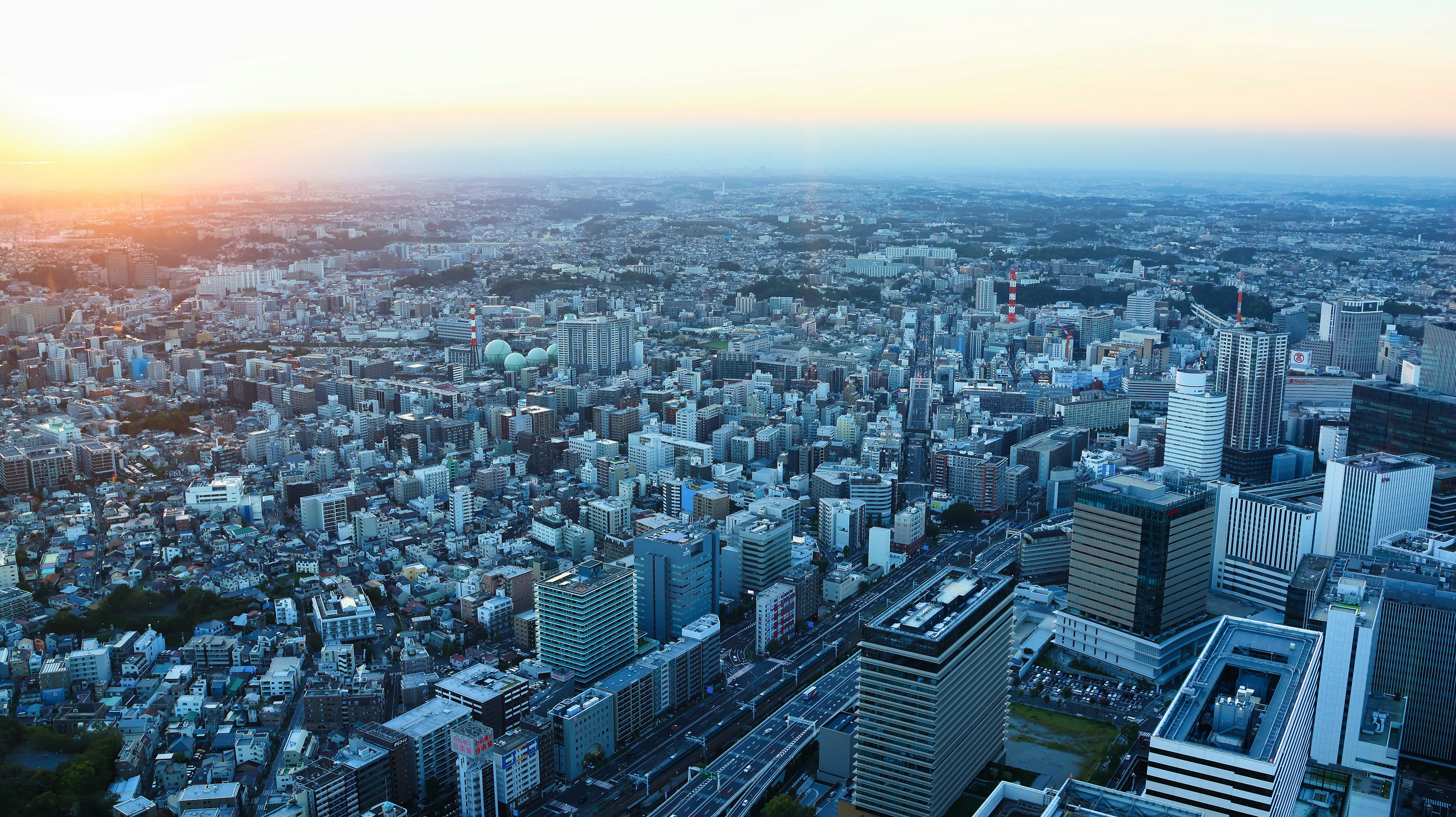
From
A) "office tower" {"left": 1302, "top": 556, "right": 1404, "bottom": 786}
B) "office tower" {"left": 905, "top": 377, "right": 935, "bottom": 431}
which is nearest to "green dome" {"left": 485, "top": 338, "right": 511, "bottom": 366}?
"office tower" {"left": 905, "top": 377, "right": 935, "bottom": 431}

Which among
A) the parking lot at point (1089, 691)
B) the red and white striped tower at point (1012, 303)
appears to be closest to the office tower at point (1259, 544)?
the parking lot at point (1089, 691)

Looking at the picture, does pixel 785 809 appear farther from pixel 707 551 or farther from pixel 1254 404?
pixel 1254 404

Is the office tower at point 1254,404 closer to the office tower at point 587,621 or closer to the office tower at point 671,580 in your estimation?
the office tower at point 671,580

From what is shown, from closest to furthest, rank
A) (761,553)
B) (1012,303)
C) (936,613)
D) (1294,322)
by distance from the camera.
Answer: (936,613) → (761,553) → (1294,322) → (1012,303)

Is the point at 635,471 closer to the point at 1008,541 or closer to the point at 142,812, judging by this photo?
the point at 1008,541

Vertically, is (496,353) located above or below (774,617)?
above

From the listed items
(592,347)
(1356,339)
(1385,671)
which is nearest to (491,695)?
(1385,671)

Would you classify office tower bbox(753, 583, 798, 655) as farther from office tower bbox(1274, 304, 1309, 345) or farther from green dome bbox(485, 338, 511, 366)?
office tower bbox(1274, 304, 1309, 345)
